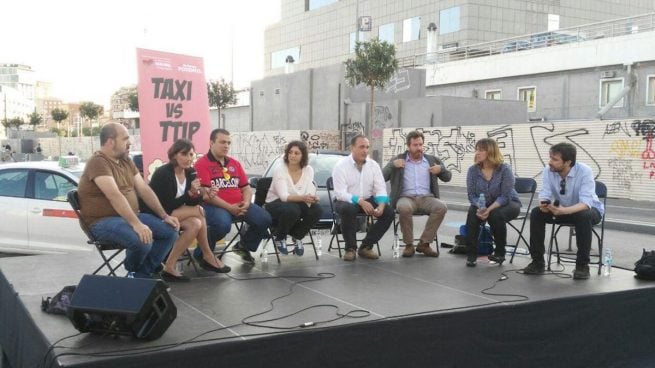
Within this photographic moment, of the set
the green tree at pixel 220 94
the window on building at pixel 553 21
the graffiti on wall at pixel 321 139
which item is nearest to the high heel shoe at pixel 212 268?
the graffiti on wall at pixel 321 139

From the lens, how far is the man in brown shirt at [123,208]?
4.83 meters

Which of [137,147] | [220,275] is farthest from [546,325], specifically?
[137,147]

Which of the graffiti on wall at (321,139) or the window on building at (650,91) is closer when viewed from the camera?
the window on building at (650,91)

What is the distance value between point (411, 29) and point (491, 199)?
1816 inches

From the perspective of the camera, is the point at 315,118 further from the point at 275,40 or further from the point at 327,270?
the point at 275,40

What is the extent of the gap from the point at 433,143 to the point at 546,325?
64.2ft

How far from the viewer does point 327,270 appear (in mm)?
6035

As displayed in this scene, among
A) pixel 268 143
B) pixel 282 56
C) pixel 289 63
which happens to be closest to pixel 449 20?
pixel 289 63

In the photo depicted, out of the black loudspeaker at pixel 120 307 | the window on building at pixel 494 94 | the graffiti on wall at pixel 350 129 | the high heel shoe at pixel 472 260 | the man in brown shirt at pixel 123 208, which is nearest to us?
the black loudspeaker at pixel 120 307

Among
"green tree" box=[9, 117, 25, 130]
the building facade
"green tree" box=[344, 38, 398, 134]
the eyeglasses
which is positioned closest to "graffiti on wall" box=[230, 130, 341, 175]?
"green tree" box=[344, 38, 398, 134]

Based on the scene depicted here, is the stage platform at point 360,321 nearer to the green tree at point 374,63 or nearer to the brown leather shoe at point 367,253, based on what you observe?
the brown leather shoe at point 367,253

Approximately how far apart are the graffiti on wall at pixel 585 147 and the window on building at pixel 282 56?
40785mm

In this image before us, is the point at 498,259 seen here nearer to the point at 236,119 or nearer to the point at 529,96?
the point at 529,96

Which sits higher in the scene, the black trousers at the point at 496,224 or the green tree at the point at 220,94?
the green tree at the point at 220,94
